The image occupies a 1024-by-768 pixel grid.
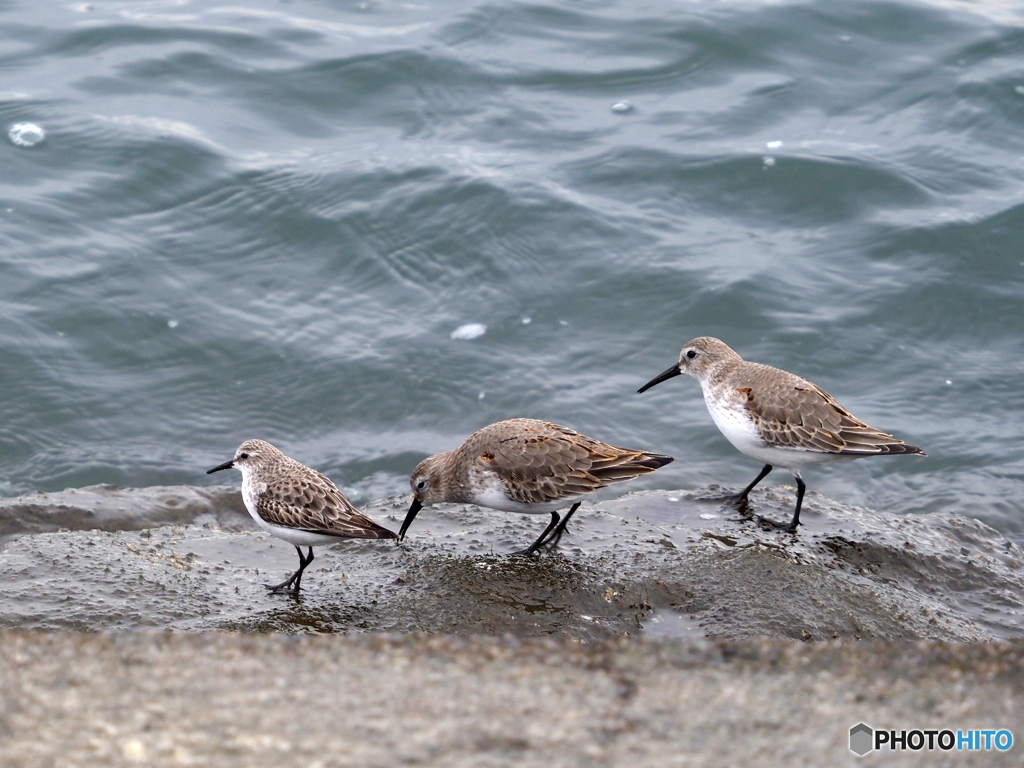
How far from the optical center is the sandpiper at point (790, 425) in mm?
7402

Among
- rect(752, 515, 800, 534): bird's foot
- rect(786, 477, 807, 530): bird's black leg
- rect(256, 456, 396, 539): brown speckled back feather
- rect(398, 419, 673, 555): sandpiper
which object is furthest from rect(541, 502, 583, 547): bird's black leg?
rect(786, 477, 807, 530): bird's black leg

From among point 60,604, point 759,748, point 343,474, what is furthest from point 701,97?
point 759,748

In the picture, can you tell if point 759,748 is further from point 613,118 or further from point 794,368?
point 613,118

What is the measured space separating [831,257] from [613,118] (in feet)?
13.7

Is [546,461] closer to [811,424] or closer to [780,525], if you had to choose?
[780,525]

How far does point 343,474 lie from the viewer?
9914mm

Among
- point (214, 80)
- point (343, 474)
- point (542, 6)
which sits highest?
point (542, 6)

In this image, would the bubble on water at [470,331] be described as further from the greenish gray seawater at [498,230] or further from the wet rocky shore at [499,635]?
the wet rocky shore at [499,635]

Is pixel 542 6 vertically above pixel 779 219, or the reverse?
pixel 542 6

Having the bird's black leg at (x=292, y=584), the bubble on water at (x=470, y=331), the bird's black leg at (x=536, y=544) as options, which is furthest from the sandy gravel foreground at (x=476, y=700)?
the bubble on water at (x=470, y=331)

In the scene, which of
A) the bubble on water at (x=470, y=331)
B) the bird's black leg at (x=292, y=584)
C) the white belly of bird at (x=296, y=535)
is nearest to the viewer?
the bird's black leg at (x=292, y=584)

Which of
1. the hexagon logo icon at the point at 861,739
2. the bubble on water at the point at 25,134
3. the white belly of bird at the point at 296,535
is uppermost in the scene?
the hexagon logo icon at the point at 861,739

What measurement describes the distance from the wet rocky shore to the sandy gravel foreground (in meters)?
0.01

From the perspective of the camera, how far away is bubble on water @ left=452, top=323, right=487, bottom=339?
1191 centimetres
